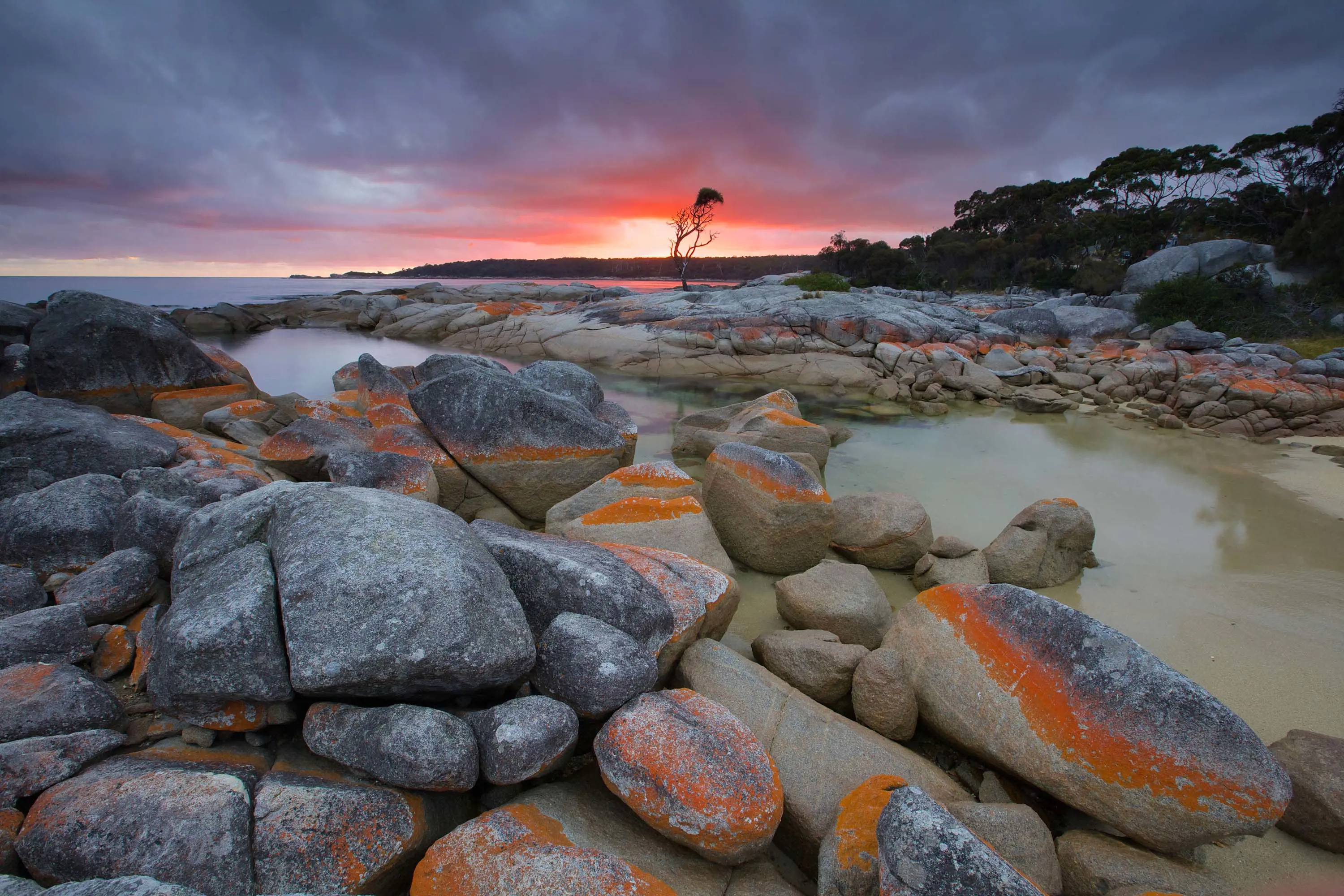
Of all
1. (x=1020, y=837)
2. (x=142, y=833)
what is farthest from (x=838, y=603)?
(x=142, y=833)

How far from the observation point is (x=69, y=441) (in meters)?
4.84

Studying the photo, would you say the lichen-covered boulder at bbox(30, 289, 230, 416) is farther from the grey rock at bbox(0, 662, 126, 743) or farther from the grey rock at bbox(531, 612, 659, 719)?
the grey rock at bbox(531, 612, 659, 719)

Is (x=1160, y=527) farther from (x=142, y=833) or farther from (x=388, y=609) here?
(x=142, y=833)

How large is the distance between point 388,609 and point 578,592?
1003 mm

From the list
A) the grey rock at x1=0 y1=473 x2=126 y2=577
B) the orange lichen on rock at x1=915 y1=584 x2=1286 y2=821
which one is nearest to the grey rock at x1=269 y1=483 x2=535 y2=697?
the grey rock at x1=0 y1=473 x2=126 y2=577

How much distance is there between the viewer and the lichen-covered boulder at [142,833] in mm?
2102

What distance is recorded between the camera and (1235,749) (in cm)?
265

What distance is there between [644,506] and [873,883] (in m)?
3.20

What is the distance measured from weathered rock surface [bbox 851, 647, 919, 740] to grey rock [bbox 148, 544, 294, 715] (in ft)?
9.45

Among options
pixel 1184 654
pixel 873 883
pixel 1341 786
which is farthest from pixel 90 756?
pixel 1184 654

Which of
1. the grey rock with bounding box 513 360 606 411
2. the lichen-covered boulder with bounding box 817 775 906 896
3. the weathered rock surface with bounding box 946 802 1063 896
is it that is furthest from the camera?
the grey rock with bounding box 513 360 606 411

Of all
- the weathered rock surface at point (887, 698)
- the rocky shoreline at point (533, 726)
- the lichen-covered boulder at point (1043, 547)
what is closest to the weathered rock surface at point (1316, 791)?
the rocky shoreline at point (533, 726)

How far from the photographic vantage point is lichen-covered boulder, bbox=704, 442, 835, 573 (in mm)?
5348

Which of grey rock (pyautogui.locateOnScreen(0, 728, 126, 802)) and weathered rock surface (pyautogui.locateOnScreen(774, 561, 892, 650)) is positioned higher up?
grey rock (pyautogui.locateOnScreen(0, 728, 126, 802))
